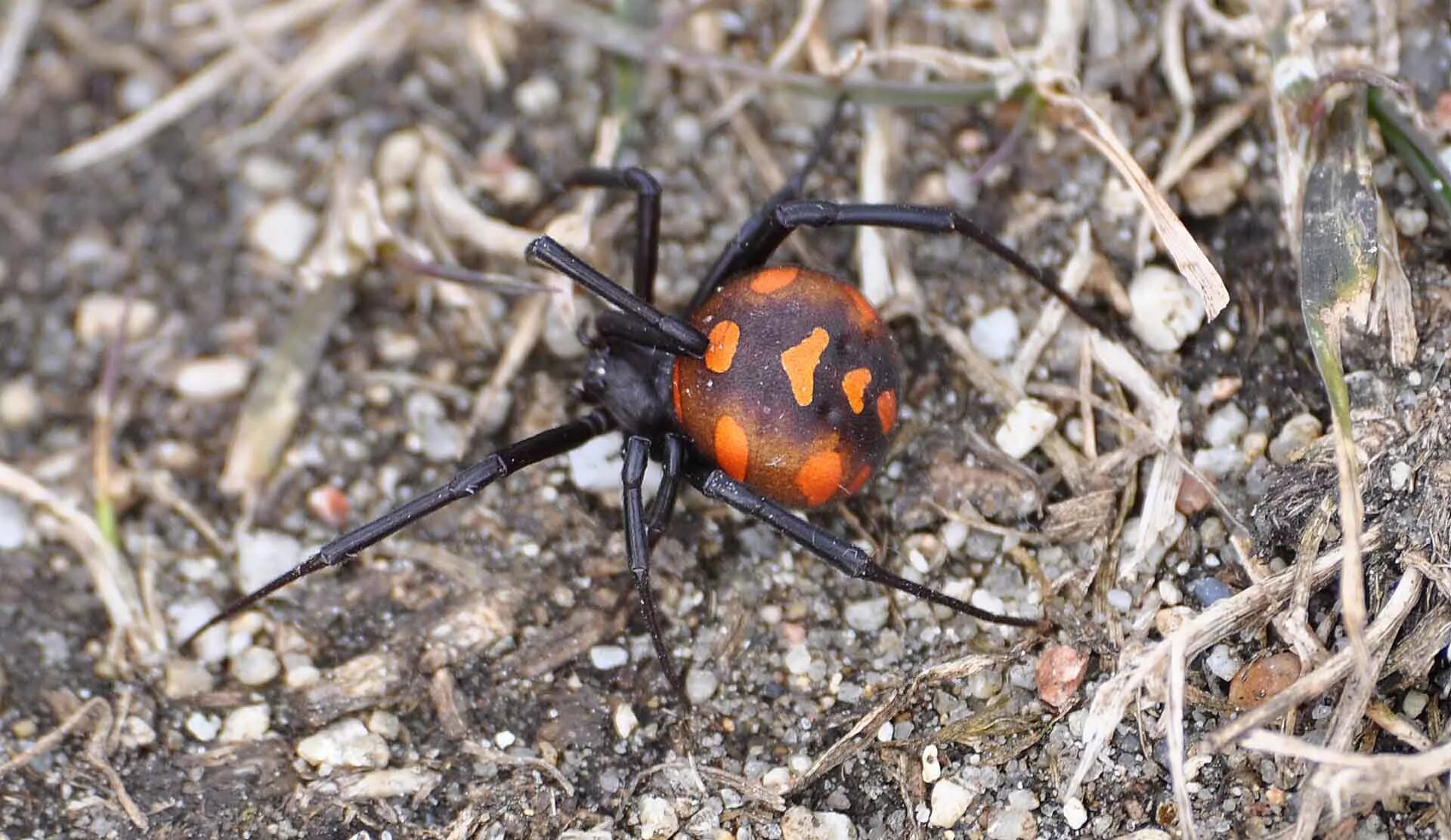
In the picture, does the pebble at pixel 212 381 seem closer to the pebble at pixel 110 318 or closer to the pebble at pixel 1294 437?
the pebble at pixel 110 318

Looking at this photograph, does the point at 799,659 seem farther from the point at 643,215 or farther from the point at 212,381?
the point at 212,381

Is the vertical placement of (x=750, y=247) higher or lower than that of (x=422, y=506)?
higher

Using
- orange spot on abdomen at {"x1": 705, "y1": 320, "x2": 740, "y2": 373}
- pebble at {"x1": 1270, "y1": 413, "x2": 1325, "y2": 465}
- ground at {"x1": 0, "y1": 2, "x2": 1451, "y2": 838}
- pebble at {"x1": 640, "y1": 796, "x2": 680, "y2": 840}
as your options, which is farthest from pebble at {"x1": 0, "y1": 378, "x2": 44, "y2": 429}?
pebble at {"x1": 1270, "y1": 413, "x2": 1325, "y2": 465}

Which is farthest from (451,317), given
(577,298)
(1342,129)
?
(1342,129)

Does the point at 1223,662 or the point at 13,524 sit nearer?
the point at 1223,662

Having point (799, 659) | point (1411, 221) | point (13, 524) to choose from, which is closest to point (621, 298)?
Result: point (799, 659)

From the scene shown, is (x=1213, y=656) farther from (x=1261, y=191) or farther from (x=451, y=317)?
(x=451, y=317)

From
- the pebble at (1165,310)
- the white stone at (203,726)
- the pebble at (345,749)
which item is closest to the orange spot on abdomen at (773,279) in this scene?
the pebble at (1165,310)
